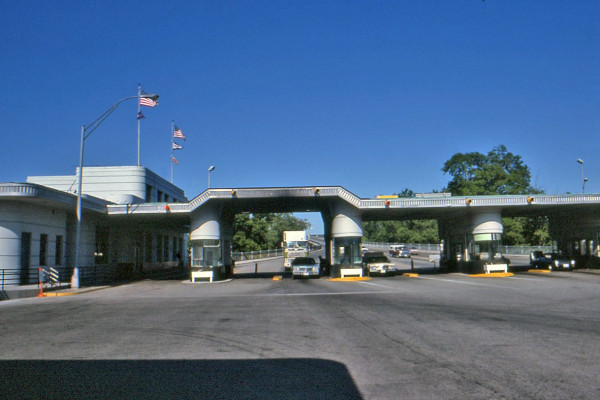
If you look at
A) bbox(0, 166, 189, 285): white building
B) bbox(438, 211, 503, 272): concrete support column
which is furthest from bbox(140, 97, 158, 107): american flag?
bbox(438, 211, 503, 272): concrete support column

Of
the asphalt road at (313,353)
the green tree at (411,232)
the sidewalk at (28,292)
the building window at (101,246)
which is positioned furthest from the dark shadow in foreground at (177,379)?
the green tree at (411,232)

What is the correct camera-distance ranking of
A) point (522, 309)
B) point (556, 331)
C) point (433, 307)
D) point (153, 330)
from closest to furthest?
1. point (556, 331)
2. point (153, 330)
3. point (522, 309)
4. point (433, 307)

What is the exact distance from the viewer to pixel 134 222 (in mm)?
42062

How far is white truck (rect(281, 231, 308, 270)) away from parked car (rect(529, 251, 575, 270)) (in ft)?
70.9

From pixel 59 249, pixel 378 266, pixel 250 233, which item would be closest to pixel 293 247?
pixel 378 266

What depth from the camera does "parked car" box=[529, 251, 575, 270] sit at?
36.9 meters

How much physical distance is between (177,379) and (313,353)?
253cm

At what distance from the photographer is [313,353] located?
8.27 meters

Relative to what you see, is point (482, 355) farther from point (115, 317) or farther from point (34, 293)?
point (34, 293)

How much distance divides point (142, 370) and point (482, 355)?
17.4ft

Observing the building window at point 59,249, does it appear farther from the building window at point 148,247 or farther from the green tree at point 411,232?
the green tree at point 411,232

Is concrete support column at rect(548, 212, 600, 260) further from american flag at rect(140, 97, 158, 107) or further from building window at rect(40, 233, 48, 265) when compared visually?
building window at rect(40, 233, 48, 265)

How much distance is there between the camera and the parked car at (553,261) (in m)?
36.9

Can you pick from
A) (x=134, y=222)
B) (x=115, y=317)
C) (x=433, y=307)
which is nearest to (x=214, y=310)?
(x=115, y=317)
